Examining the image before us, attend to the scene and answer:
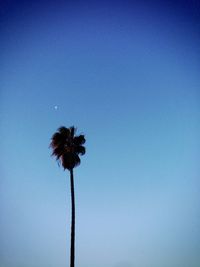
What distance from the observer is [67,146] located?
87.5 ft

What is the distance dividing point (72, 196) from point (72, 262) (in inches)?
213

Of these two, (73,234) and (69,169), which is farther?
(69,169)

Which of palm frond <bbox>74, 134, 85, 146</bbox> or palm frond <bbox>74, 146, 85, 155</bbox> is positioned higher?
palm frond <bbox>74, 134, 85, 146</bbox>

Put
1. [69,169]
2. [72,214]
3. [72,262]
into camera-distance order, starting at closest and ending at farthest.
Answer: [72,262] < [72,214] < [69,169]

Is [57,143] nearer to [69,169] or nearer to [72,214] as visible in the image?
[69,169]

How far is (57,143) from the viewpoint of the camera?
87.7ft

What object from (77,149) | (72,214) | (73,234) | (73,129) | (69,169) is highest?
(73,129)

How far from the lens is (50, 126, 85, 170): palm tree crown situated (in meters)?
26.0

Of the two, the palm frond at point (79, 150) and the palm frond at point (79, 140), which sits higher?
the palm frond at point (79, 140)

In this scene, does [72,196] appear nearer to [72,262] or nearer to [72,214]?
[72,214]

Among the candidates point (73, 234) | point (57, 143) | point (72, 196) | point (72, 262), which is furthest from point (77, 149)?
point (72, 262)

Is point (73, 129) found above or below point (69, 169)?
above

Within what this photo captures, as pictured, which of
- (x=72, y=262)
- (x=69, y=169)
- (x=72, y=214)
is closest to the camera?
(x=72, y=262)

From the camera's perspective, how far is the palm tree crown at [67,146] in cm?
2605
